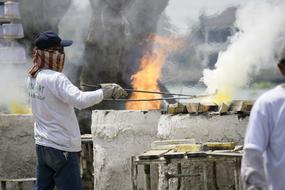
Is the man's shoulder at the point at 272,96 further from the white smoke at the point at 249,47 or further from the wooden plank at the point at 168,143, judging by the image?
the white smoke at the point at 249,47

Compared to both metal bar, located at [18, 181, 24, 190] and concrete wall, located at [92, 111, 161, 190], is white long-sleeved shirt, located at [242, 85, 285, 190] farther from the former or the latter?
metal bar, located at [18, 181, 24, 190]

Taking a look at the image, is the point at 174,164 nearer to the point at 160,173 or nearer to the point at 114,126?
the point at 160,173

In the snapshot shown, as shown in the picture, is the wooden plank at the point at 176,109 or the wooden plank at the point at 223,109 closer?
the wooden plank at the point at 223,109

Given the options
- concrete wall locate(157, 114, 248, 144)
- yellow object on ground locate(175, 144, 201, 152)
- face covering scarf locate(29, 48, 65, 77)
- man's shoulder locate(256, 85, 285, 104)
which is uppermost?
man's shoulder locate(256, 85, 285, 104)

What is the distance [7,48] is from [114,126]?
19.6 feet

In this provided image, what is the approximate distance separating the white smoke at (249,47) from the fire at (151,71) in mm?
1061

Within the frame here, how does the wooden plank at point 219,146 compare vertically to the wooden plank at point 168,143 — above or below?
above

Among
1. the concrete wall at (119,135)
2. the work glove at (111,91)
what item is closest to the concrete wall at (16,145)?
the concrete wall at (119,135)

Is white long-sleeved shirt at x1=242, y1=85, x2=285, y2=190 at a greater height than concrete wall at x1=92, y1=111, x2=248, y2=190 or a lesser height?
greater

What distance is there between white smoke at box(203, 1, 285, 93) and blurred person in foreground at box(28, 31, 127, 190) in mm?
3944

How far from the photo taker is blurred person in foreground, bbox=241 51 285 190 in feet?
15.3

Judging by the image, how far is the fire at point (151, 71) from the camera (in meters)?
11.9

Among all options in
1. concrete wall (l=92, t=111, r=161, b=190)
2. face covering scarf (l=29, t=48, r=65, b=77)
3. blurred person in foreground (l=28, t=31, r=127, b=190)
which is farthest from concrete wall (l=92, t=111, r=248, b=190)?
face covering scarf (l=29, t=48, r=65, b=77)

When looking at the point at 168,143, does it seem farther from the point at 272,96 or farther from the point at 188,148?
the point at 272,96
